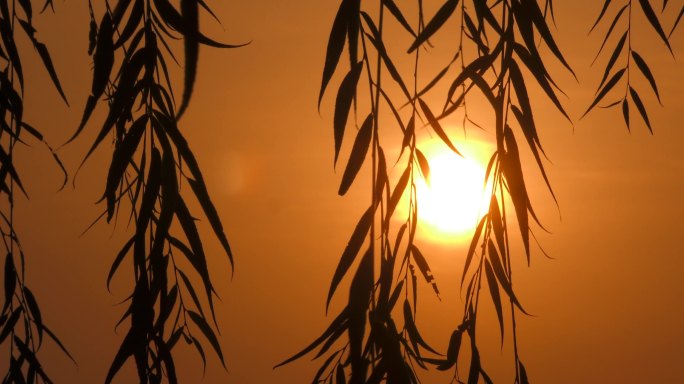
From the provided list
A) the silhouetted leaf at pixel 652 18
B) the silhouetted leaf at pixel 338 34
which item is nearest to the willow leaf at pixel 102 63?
the silhouetted leaf at pixel 338 34

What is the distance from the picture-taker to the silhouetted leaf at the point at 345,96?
829 millimetres

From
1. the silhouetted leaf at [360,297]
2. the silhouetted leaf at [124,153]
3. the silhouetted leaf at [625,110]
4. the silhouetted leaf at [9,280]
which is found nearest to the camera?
the silhouetted leaf at [360,297]

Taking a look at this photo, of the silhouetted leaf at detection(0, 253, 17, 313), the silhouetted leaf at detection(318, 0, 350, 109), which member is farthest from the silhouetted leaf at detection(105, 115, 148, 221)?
the silhouetted leaf at detection(0, 253, 17, 313)

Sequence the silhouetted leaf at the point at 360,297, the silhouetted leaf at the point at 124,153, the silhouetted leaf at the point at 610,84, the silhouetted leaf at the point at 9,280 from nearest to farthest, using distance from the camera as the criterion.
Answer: the silhouetted leaf at the point at 360,297 → the silhouetted leaf at the point at 124,153 → the silhouetted leaf at the point at 9,280 → the silhouetted leaf at the point at 610,84

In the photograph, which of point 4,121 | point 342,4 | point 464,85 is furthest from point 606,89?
point 4,121

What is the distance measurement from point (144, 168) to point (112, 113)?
72 mm

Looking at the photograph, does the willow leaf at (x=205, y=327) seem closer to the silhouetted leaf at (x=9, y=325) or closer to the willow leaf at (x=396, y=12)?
the silhouetted leaf at (x=9, y=325)

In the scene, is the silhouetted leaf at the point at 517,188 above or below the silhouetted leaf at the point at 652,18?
below

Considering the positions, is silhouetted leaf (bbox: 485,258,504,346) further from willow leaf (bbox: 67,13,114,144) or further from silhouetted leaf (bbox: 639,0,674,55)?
willow leaf (bbox: 67,13,114,144)

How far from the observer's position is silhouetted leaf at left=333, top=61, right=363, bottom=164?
2.72 ft

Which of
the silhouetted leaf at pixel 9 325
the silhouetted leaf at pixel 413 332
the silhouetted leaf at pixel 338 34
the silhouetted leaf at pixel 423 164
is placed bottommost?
the silhouetted leaf at pixel 9 325

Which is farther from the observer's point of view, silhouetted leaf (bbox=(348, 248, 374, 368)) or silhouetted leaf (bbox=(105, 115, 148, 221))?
silhouetted leaf (bbox=(105, 115, 148, 221))

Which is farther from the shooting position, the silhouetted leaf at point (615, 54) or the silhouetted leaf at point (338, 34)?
the silhouetted leaf at point (615, 54)

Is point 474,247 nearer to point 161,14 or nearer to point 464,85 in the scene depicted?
point 464,85
